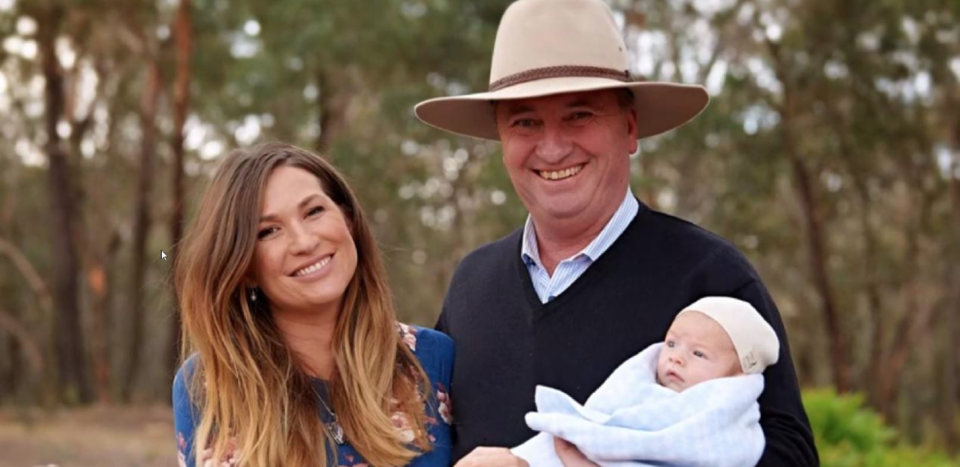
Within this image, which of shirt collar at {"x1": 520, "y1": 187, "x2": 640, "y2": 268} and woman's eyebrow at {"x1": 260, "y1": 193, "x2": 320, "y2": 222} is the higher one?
woman's eyebrow at {"x1": 260, "y1": 193, "x2": 320, "y2": 222}

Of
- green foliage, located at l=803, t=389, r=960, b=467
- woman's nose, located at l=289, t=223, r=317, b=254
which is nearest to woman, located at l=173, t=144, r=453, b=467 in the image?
woman's nose, located at l=289, t=223, r=317, b=254

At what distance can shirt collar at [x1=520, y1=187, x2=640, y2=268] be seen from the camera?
338 centimetres

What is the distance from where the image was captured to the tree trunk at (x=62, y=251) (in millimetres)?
23406

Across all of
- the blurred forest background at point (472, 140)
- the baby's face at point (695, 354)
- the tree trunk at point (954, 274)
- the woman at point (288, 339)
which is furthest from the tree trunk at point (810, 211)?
the baby's face at point (695, 354)

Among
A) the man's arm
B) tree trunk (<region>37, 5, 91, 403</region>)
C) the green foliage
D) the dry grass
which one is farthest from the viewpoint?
tree trunk (<region>37, 5, 91, 403</region>)

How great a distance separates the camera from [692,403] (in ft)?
9.15

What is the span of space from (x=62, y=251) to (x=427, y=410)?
21.6m

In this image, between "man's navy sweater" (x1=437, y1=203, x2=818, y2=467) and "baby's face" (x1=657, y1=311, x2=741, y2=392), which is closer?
"baby's face" (x1=657, y1=311, x2=741, y2=392)

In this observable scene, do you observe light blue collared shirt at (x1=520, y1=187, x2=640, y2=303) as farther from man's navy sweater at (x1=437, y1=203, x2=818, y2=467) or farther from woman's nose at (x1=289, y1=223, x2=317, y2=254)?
woman's nose at (x1=289, y1=223, x2=317, y2=254)

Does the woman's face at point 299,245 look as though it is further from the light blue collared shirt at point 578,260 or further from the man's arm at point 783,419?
the man's arm at point 783,419

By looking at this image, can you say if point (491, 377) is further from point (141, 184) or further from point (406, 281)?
point (406, 281)

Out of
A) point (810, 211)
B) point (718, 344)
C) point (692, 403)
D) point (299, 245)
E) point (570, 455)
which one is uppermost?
point (299, 245)

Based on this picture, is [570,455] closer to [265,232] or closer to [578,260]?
[578,260]

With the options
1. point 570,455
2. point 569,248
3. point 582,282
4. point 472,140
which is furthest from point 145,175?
point 570,455
